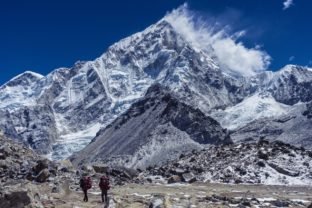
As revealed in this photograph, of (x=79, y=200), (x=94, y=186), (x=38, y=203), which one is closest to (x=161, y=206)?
(x=38, y=203)

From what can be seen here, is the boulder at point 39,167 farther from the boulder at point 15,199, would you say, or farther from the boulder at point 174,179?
the boulder at point 15,199

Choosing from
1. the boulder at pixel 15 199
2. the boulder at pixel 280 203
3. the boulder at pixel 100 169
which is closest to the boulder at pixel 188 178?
the boulder at pixel 100 169

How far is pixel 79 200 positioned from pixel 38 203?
10.0 m

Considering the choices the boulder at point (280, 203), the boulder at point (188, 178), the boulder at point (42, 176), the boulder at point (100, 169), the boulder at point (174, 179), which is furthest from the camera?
the boulder at point (100, 169)

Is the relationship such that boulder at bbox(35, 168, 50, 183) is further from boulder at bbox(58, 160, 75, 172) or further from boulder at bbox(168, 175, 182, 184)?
boulder at bbox(168, 175, 182, 184)

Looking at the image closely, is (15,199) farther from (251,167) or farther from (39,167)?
(251,167)

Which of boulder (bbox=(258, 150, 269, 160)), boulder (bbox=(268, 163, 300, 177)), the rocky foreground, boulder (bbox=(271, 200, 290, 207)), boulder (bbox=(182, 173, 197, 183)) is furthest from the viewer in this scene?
boulder (bbox=(258, 150, 269, 160))

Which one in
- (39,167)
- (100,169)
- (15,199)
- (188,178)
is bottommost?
(15,199)

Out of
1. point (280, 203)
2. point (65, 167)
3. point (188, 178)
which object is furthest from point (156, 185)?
point (280, 203)

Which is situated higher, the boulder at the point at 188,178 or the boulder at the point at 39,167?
the boulder at the point at 188,178

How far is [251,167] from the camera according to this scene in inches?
3000

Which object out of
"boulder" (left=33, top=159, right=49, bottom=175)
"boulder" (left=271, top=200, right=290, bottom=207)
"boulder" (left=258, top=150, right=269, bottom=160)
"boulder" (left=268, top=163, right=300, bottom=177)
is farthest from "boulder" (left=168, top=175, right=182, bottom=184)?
"boulder" (left=271, top=200, right=290, bottom=207)

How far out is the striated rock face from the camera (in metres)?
Result: 72.8

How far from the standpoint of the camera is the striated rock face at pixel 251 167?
72812 millimetres
